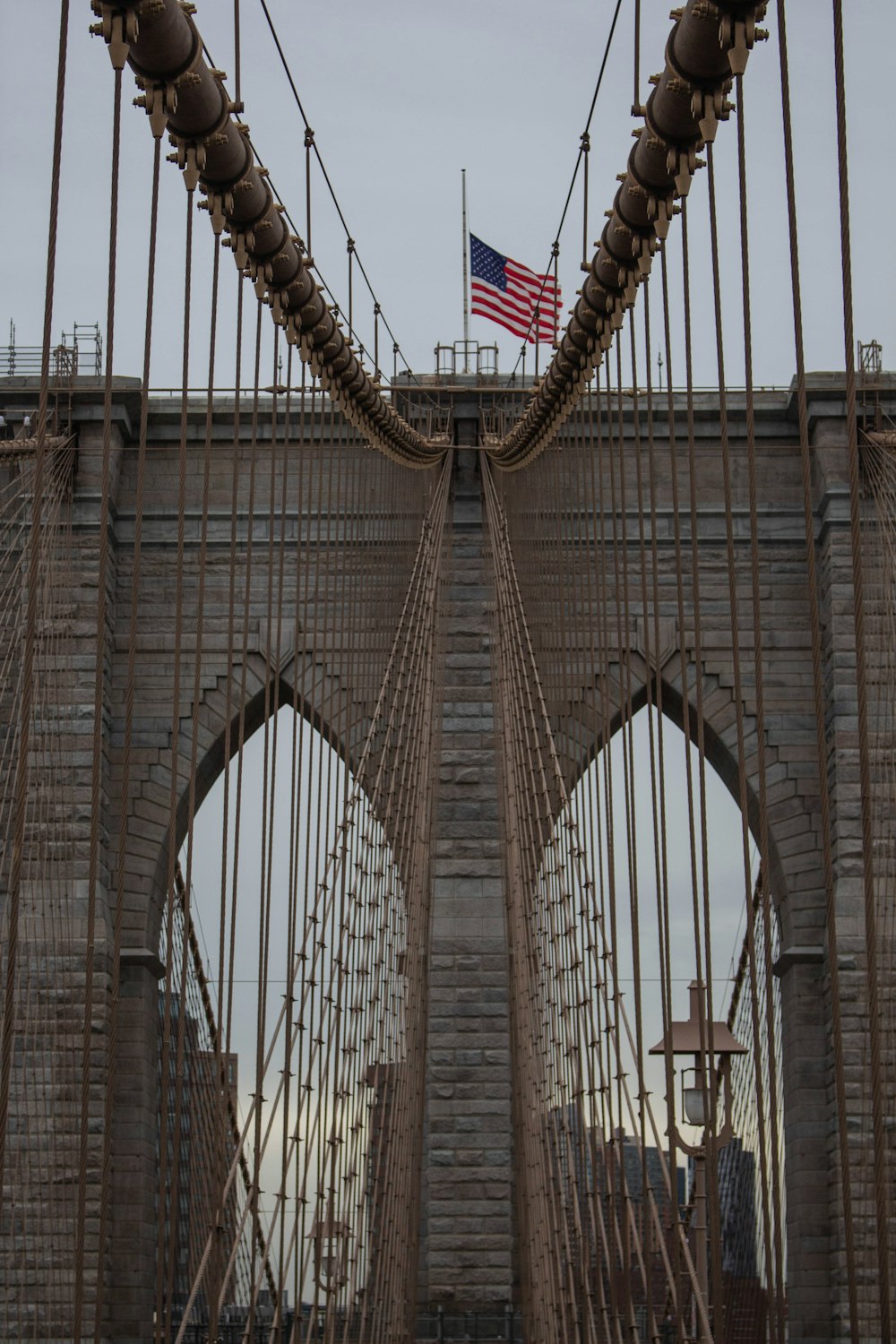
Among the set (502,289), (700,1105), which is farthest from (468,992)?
(700,1105)

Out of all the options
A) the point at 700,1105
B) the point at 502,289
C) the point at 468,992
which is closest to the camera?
the point at 700,1105

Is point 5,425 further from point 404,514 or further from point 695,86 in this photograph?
point 695,86

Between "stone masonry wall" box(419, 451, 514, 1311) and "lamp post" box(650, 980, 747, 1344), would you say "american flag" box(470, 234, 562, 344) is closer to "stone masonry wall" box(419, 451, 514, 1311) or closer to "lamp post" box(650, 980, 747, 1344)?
"stone masonry wall" box(419, 451, 514, 1311)

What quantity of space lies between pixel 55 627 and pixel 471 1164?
486 cm

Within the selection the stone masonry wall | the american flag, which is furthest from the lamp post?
the american flag

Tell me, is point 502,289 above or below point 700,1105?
above

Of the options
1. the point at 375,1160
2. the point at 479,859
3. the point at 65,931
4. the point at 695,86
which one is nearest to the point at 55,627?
the point at 65,931

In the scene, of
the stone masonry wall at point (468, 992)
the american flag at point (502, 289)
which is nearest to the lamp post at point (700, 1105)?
the stone masonry wall at point (468, 992)

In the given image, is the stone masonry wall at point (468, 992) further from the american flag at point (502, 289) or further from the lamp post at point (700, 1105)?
the lamp post at point (700, 1105)

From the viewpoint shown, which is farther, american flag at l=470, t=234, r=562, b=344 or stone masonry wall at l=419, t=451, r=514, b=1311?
american flag at l=470, t=234, r=562, b=344

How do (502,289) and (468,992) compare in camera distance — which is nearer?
(468,992)

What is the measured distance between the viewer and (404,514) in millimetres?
11680

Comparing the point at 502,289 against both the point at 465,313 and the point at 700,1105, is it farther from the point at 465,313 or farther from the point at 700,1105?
the point at 700,1105

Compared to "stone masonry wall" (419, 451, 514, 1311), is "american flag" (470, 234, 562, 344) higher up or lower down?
higher up
